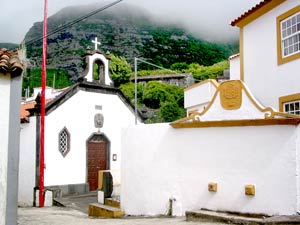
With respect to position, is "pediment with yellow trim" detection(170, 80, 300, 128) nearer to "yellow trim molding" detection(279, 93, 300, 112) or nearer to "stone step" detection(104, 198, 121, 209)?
"yellow trim molding" detection(279, 93, 300, 112)

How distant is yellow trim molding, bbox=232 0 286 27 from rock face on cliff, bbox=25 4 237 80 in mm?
46743

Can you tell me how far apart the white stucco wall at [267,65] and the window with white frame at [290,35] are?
0.29 metres

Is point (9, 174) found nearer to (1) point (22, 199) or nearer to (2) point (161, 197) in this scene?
(2) point (161, 197)

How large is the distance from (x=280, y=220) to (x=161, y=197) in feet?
11.0

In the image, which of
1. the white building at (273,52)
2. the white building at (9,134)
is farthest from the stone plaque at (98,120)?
the white building at (9,134)

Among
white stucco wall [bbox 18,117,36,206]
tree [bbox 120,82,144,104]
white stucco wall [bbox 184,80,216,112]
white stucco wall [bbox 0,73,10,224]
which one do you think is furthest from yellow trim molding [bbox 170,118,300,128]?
tree [bbox 120,82,144,104]

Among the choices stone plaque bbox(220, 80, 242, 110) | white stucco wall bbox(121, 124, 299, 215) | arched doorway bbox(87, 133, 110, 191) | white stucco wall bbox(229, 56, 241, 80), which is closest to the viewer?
white stucco wall bbox(121, 124, 299, 215)

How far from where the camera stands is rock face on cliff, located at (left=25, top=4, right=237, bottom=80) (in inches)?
2466

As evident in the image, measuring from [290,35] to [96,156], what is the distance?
35.8 ft

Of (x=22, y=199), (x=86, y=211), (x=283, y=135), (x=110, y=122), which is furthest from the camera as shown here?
(x=110, y=122)

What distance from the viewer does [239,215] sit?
8.05 metres

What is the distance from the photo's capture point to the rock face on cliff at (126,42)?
62625 millimetres

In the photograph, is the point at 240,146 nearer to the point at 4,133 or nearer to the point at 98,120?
the point at 4,133

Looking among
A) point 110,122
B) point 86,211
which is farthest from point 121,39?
point 86,211
